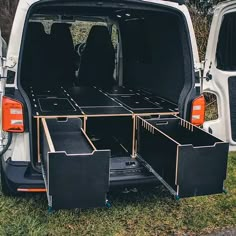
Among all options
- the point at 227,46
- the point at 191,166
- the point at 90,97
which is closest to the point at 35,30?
the point at 90,97

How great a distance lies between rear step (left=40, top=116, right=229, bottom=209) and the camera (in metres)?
2.82

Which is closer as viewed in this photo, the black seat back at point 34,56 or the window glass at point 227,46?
the window glass at point 227,46

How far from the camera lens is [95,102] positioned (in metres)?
4.70

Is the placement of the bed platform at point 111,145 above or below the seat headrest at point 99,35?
below

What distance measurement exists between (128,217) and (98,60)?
9.24 feet

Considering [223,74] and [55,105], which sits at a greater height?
[223,74]

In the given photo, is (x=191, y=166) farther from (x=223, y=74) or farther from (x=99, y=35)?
(x=99, y=35)

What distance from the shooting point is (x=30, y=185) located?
3422mm

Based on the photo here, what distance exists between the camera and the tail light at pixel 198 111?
3836 mm

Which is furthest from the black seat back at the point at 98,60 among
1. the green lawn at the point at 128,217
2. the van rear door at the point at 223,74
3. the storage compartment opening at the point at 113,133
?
the green lawn at the point at 128,217

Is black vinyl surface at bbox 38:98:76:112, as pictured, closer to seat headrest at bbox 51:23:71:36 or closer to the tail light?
the tail light

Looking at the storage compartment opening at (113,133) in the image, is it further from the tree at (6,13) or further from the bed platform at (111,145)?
the tree at (6,13)

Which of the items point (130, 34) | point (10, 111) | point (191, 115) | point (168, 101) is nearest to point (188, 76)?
point (191, 115)

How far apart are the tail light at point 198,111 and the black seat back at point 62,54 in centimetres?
254
